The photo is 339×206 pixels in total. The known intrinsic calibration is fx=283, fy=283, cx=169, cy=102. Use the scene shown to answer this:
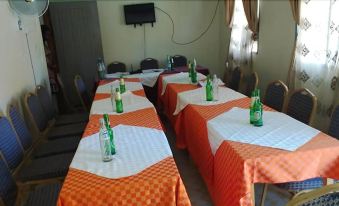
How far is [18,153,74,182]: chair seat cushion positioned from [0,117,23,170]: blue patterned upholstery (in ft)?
0.29

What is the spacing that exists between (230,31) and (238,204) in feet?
12.7

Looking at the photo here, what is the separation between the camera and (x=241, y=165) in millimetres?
1517

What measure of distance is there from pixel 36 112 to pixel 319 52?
115 inches

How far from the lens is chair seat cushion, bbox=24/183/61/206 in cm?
167

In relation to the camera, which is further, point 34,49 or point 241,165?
point 34,49

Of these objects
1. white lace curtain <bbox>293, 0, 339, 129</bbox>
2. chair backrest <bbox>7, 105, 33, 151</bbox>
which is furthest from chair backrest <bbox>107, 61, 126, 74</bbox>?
white lace curtain <bbox>293, 0, 339, 129</bbox>

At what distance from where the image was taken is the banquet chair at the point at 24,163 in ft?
6.61

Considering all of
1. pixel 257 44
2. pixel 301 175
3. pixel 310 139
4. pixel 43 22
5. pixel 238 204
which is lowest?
pixel 238 204

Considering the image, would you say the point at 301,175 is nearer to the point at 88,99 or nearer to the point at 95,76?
the point at 88,99

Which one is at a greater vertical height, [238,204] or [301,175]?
[301,175]

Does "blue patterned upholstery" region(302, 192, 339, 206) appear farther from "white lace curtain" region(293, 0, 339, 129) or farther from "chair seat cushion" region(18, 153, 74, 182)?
"white lace curtain" region(293, 0, 339, 129)

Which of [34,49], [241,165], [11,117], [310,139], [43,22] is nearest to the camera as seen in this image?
[241,165]

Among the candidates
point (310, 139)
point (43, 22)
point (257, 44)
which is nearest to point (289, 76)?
point (257, 44)

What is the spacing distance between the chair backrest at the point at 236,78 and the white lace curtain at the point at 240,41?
0.60m
